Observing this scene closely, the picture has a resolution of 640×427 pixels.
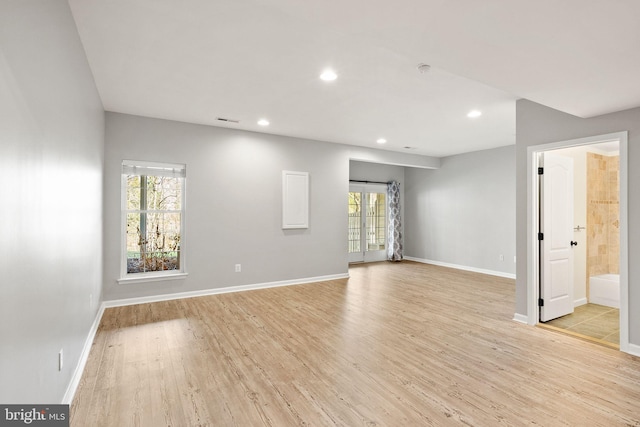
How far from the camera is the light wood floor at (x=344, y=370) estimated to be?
2201 mm

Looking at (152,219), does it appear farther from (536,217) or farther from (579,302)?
(579,302)

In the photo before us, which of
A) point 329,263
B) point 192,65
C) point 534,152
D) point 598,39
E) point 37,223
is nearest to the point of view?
point 37,223

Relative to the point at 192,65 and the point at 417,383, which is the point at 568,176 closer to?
the point at 417,383

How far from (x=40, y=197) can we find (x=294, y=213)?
180 inches

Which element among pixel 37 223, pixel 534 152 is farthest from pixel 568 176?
pixel 37 223

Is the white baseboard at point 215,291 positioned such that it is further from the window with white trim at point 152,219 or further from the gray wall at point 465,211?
the gray wall at point 465,211

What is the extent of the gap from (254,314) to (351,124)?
321cm

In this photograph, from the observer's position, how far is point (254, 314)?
433 cm

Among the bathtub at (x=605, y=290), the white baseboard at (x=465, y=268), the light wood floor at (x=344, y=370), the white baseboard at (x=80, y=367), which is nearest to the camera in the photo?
the light wood floor at (x=344, y=370)

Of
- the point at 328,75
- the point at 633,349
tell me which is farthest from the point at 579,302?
the point at 328,75

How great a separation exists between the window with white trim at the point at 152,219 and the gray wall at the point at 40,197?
6.92 feet

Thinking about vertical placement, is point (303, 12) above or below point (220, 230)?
above

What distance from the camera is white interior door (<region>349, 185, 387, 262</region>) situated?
8883 mm
